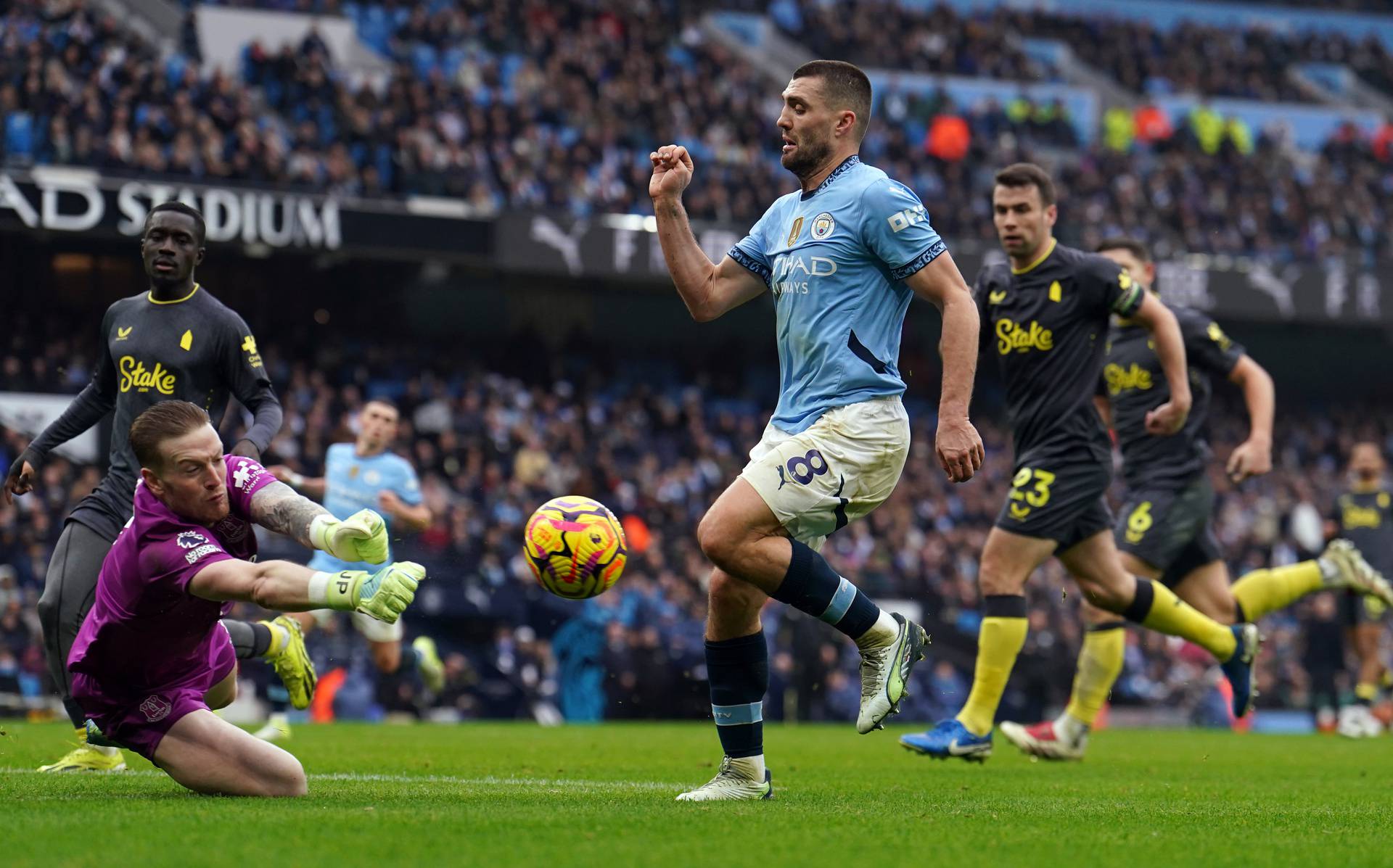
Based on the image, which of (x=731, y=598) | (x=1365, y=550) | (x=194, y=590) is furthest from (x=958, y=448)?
(x=1365, y=550)

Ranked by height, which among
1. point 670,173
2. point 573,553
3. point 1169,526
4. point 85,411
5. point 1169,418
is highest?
point 670,173

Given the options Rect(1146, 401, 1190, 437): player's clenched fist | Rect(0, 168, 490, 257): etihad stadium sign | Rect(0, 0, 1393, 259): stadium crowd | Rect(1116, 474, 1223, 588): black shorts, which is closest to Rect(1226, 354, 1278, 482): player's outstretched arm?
Rect(1146, 401, 1190, 437): player's clenched fist

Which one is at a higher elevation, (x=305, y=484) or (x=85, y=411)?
(x=85, y=411)

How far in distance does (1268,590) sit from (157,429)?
7.26 metres

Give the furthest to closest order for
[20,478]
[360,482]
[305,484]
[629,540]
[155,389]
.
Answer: [629,540], [360,482], [305,484], [155,389], [20,478]

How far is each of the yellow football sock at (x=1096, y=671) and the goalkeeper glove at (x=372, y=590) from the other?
16.4ft

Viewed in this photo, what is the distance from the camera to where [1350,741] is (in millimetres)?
12492

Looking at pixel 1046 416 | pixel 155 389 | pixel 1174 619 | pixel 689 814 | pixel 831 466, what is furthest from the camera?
pixel 1174 619

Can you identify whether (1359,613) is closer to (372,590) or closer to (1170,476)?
(1170,476)

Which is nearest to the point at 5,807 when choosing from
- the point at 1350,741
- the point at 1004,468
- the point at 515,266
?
the point at 1350,741

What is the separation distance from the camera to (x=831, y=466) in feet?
17.6

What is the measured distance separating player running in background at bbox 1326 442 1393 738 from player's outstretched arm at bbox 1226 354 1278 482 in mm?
5072

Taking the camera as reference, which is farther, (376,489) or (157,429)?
(376,489)

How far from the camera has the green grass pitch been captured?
402cm
